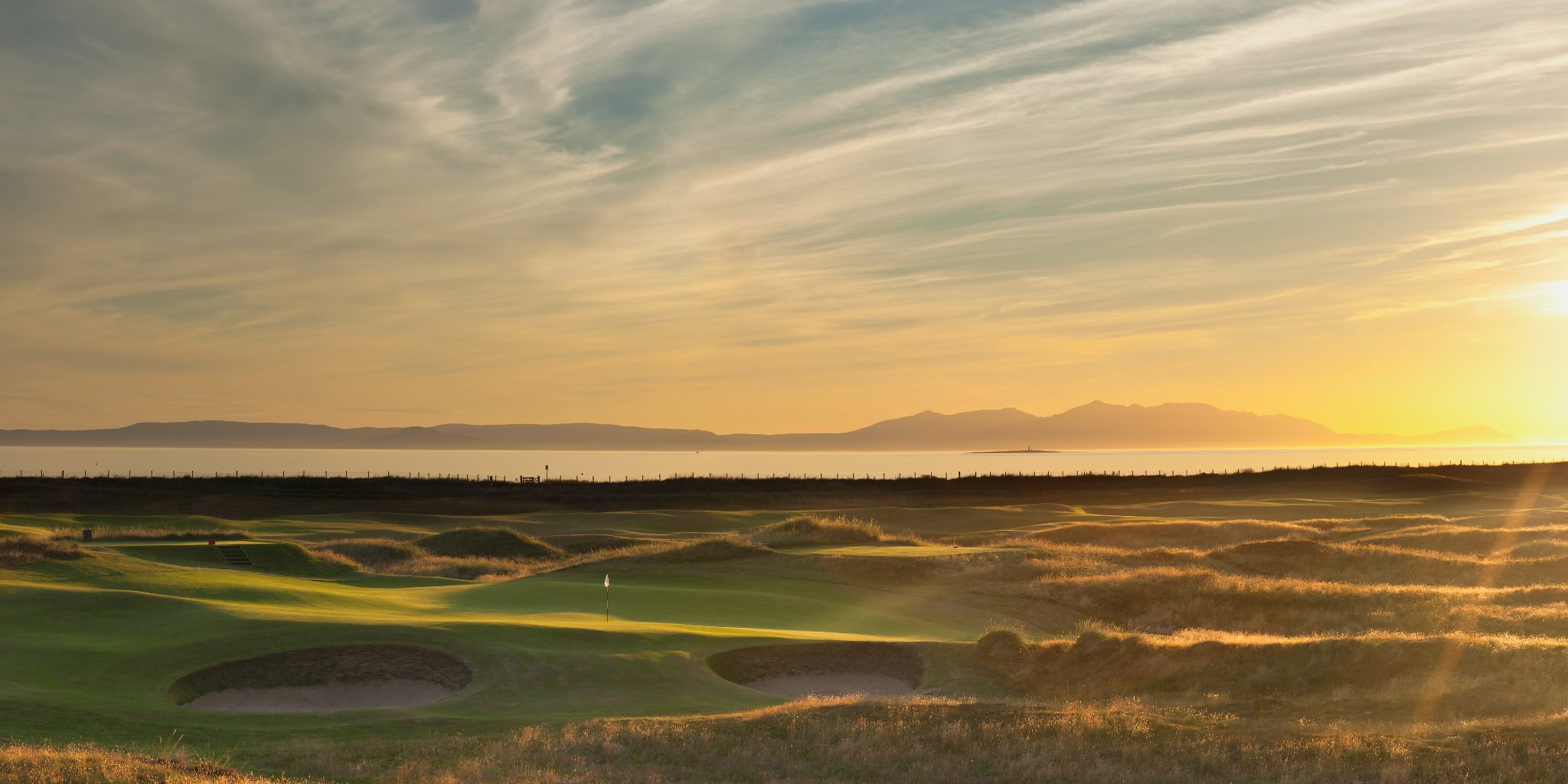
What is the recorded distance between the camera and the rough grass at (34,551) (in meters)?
39.5

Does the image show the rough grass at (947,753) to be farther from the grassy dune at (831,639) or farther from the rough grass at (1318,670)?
the rough grass at (1318,670)

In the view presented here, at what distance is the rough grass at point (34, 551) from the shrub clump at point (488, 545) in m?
22.4

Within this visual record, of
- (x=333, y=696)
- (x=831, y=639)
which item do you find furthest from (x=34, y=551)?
(x=831, y=639)

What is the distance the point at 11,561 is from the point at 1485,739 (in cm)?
4255

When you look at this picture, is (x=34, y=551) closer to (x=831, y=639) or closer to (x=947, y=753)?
(x=831, y=639)

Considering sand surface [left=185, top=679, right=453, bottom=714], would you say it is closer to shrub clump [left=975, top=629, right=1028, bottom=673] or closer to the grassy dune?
the grassy dune

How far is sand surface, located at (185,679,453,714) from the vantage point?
2530 cm

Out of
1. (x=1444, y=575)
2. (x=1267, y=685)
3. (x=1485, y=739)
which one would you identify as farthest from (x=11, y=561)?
(x=1444, y=575)

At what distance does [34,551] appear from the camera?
40.4m

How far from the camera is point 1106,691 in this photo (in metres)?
26.2

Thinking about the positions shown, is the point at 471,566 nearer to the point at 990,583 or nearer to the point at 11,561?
the point at 11,561

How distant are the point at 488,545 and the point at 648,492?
79594 millimetres

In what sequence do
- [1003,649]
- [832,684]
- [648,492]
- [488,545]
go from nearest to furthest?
[1003,649], [832,684], [488,545], [648,492]

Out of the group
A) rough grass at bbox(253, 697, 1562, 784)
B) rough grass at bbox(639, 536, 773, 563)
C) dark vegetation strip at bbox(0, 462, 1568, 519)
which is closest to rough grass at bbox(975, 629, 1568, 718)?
rough grass at bbox(253, 697, 1562, 784)
